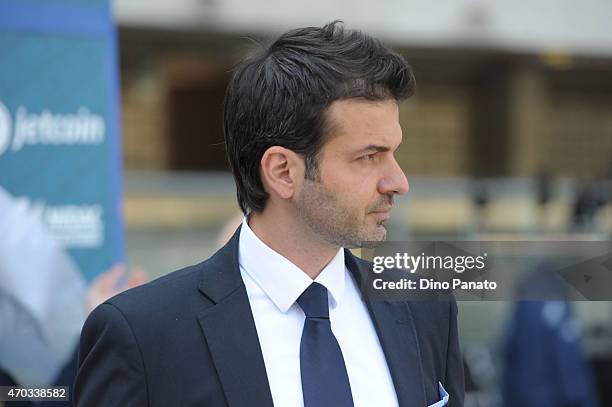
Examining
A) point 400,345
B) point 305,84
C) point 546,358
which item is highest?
point 305,84

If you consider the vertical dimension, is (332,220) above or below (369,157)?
below

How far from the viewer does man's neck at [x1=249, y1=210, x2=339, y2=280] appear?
1.87m

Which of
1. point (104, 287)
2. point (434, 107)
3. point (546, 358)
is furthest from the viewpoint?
point (434, 107)

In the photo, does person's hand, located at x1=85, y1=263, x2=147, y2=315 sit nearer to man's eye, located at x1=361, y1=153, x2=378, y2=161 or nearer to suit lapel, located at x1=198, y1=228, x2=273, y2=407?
suit lapel, located at x1=198, y1=228, x2=273, y2=407

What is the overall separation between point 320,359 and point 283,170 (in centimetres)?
36

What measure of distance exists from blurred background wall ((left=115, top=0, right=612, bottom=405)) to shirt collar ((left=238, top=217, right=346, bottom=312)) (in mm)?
4712

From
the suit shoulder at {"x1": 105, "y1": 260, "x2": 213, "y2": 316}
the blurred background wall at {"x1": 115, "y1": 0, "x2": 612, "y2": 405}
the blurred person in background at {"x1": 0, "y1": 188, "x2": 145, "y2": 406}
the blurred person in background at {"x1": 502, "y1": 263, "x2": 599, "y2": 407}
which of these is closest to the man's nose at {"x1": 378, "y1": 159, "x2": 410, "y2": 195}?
the suit shoulder at {"x1": 105, "y1": 260, "x2": 213, "y2": 316}

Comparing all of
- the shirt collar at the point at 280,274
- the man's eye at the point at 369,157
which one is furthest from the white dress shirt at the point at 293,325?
the man's eye at the point at 369,157

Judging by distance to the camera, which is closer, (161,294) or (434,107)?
(161,294)

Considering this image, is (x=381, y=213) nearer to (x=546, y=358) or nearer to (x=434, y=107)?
(x=546, y=358)

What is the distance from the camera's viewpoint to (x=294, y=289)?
6.01ft

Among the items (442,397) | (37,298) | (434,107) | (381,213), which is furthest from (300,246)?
(434,107)

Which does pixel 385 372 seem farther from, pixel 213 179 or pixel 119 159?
pixel 213 179

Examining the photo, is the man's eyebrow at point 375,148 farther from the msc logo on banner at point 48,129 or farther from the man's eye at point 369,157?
the msc logo on banner at point 48,129
